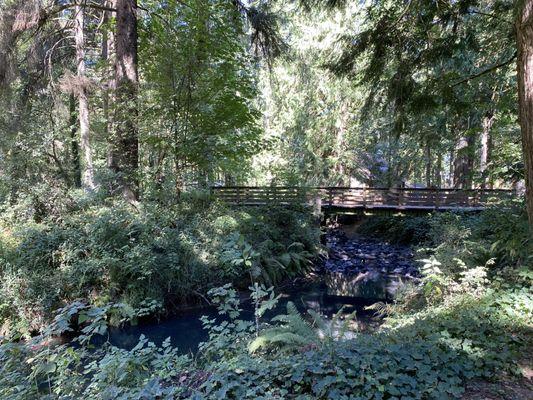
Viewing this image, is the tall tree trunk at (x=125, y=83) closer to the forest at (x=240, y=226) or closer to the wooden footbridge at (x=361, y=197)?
the forest at (x=240, y=226)

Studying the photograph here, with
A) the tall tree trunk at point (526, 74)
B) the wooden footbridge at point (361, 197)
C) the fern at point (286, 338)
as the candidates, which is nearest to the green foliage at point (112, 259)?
the fern at point (286, 338)

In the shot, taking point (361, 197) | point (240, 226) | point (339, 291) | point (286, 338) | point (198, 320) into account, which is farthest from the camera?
point (361, 197)

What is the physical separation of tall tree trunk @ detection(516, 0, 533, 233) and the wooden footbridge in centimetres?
857

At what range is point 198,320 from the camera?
6.91m

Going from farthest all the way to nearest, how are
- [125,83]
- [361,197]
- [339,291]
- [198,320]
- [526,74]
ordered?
[361,197], [339,291], [125,83], [198,320], [526,74]

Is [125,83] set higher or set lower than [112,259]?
higher

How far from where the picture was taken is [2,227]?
742 cm

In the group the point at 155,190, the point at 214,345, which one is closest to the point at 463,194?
the point at 155,190

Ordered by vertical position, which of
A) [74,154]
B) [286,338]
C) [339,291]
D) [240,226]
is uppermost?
[74,154]

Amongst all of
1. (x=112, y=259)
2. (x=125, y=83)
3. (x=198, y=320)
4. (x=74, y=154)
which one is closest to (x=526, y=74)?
(x=198, y=320)

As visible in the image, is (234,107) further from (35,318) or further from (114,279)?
(35,318)

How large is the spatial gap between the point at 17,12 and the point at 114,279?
5663mm

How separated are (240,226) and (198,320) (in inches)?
126

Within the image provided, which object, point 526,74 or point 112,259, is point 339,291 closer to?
point 112,259
